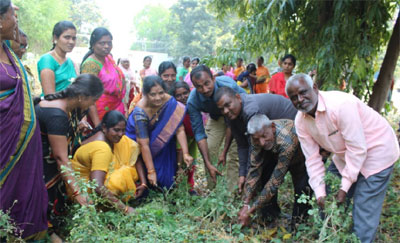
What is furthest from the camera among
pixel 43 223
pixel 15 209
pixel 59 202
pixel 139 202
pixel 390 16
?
pixel 390 16

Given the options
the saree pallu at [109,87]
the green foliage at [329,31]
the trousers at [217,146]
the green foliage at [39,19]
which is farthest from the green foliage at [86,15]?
the trousers at [217,146]

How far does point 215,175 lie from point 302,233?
104 cm

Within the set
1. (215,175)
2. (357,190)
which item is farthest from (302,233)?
(215,175)

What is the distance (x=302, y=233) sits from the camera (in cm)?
294

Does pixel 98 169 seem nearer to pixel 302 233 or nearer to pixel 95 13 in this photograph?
pixel 302 233

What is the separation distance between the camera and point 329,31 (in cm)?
430

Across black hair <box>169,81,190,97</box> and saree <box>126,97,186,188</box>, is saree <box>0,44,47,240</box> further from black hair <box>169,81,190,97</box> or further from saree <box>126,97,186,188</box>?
black hair <box>169,81,190,97</box>

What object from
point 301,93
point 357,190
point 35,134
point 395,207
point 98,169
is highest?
point 301,93

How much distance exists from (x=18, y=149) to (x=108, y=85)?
5.14ft

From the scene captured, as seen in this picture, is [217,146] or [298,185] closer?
[298,185]

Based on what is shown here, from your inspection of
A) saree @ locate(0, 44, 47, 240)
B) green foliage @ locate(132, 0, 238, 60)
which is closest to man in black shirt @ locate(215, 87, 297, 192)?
saree @ locate(0, 44, 47, 240)

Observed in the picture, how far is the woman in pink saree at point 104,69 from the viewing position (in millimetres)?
3721

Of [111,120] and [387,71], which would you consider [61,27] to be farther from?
[387,71]

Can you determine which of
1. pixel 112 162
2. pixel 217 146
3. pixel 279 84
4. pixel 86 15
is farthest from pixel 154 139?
pixel 86 15
